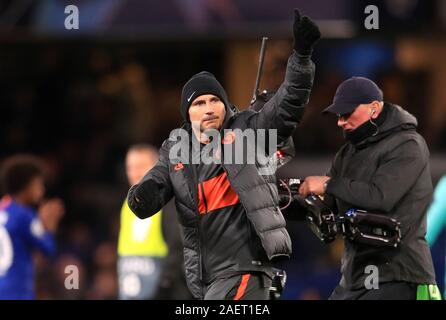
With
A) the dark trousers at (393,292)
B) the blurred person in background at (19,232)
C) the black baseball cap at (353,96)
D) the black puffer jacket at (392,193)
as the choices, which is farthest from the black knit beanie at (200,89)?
the blurred person in background at (19,232)

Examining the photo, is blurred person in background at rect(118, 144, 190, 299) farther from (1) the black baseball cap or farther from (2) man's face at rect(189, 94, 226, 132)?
(2) man's face at rect(189, 94, 226, 132)

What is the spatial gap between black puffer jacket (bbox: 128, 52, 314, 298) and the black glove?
53 millimetres

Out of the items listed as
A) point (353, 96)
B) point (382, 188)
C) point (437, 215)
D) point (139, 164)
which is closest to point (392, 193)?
point (382, 188)

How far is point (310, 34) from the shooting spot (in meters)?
6.08

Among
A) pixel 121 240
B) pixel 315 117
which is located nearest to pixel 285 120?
pixel 121 240

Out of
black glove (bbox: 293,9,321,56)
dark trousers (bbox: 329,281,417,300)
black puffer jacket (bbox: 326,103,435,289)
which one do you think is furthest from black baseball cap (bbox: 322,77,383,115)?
dark trousers (bbox: 329,281,417,300)

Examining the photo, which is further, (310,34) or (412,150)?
(412,150)

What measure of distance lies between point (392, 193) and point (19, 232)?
2893 millimetres

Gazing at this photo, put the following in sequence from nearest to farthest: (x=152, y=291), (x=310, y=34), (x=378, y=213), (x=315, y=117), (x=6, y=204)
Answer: (x=310, y=34)
(x=378, y=213)
(x=6, y=204)
(x=152, y=291)
(x=315, y=117)

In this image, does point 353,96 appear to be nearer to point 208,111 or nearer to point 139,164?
point 208,111

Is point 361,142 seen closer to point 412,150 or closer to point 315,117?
point 412,150

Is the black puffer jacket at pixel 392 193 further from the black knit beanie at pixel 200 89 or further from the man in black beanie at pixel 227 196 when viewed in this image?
the black knit beanie at pixel 200 89

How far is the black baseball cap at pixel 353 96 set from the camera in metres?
6.71
